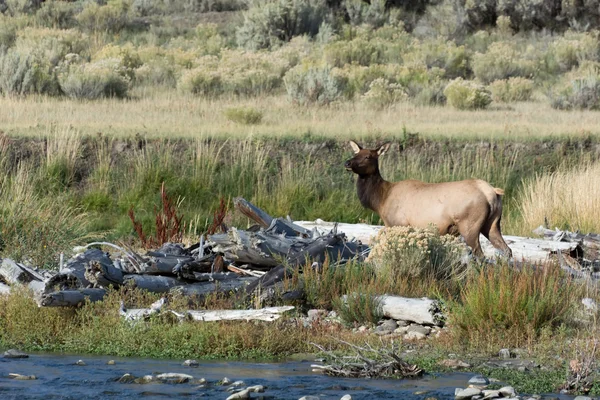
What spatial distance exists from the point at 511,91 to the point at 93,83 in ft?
43.5

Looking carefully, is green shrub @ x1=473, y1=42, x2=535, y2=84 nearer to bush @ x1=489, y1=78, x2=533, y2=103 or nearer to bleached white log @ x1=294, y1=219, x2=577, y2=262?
bush @ x1=489, y1=78, x2=533, y2=103

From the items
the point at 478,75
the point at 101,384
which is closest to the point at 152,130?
the point at 101,384

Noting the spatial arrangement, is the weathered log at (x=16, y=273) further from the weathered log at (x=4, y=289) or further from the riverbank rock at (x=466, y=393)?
the riverbank rock at (x=466, y=393)

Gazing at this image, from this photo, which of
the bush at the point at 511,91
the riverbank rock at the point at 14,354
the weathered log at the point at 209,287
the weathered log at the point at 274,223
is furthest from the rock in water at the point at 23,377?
the bush at the point at 511,91

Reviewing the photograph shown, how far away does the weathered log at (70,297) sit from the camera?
11.9m

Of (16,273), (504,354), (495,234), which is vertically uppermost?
(16,273)

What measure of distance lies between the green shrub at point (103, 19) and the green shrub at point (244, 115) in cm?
2115

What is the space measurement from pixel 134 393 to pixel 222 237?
4317 millimetres

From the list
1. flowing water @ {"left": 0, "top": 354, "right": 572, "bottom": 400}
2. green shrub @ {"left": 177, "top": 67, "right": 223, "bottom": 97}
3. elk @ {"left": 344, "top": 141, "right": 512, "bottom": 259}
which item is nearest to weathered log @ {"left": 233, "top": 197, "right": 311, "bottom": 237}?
elk @ {"left": 344, "top": 141, "right": 512, "bottom": 259}

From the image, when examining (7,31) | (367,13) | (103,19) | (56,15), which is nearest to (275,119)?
(7,31)

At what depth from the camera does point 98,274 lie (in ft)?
41.8

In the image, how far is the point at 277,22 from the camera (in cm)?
4709

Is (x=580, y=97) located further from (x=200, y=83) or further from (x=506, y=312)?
(x=506, y=312)

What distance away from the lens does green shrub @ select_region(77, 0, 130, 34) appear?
47219mm
